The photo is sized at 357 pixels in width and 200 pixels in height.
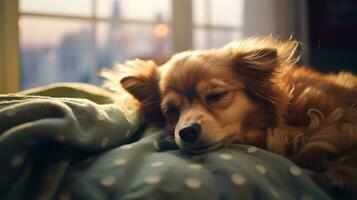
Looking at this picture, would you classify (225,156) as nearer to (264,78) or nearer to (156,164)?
(156,164)

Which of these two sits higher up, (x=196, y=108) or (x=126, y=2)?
(x=126, y=2)

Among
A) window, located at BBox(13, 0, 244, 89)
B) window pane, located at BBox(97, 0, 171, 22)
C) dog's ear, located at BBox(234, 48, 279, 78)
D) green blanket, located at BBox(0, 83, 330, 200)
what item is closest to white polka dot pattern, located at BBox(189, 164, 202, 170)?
green blanket, located at BBox(0, 83, 330, 200)

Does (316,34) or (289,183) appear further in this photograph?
(316,34)

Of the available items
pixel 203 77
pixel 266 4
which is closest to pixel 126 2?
pixel 266 4

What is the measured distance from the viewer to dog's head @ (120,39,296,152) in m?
1.11

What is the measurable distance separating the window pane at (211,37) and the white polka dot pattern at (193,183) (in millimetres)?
1750

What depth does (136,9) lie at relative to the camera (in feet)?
7.64

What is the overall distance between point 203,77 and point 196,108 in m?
0.09

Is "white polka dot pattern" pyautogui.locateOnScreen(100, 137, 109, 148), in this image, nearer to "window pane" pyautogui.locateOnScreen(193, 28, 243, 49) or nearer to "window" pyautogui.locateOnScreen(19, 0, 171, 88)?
"window" pyautogui.locateOnScreen(19, 0, 171, 88)

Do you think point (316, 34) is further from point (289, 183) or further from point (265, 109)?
point (289, 183)

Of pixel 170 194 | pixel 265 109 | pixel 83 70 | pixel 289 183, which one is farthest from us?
pixel 83 70

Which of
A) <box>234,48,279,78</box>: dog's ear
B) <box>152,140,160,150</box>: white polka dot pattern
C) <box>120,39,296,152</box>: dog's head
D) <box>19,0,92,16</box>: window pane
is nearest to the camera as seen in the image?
<box>152,140,160,150</box>: white polka dot pattern

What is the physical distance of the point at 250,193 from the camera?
2.34ft

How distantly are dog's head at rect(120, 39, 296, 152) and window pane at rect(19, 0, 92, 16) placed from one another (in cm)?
103
